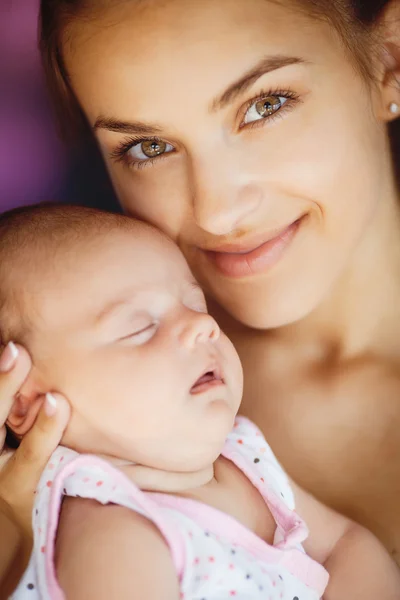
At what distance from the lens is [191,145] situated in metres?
0.97

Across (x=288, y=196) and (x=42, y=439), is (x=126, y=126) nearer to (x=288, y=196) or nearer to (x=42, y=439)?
(x=288, y=196)

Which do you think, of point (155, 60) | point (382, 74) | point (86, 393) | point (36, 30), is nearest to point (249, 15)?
point (155, 60)

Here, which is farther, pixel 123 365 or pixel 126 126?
pixel 126 126

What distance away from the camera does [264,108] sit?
1.01 m

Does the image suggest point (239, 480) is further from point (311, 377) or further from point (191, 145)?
point (191, 145)

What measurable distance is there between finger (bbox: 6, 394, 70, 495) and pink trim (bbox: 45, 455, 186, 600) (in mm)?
38

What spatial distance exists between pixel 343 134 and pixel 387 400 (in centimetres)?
44

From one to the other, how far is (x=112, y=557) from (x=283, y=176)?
52 centimetres

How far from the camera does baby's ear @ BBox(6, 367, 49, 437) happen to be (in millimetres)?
914

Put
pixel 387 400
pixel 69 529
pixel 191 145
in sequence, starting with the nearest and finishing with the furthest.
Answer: pixel 69 529 < pixel 191 145 < pixel 387 400

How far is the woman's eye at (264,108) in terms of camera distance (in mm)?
999

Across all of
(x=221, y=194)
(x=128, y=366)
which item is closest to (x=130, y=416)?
(x=128, y=366)

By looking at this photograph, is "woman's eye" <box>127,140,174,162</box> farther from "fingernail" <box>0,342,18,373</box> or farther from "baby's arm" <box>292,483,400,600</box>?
"baby's arm" <box>292,483,400,600</box>

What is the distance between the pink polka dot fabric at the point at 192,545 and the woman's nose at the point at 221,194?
335 millimetres
